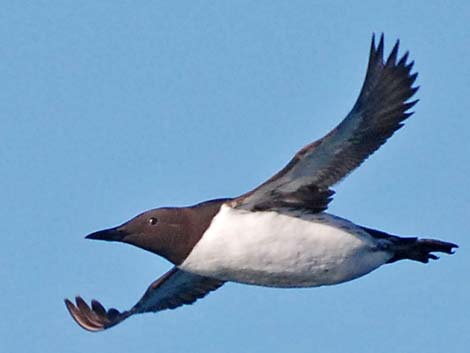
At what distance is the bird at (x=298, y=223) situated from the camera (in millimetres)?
12664

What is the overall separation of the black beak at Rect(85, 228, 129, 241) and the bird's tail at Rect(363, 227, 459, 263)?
79.3 inches

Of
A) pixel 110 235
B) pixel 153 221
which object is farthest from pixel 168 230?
pixel 110 235

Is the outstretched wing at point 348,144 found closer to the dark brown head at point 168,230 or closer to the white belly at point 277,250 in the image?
the white belly at point 277,250

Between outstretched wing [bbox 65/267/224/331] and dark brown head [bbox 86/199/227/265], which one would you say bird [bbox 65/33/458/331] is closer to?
dark brown head [bbox 86/199/227/265]

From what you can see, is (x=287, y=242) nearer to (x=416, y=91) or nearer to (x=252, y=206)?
(x=252, y=206)

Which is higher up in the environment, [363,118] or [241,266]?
[363,118]

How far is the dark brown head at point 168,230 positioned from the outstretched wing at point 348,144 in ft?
1.09

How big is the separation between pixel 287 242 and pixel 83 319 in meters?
3.08

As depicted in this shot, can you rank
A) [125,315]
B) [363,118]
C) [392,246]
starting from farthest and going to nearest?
[125,315] → [392,246] → [363,118]

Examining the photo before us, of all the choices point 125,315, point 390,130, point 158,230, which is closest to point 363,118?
point 390,130

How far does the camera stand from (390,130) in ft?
42.0

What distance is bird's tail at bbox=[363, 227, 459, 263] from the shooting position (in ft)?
44.3

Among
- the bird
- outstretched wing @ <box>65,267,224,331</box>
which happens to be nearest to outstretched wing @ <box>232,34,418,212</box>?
the bird

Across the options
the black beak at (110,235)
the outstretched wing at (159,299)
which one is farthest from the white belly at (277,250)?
the outstretched wing at (159,299)
